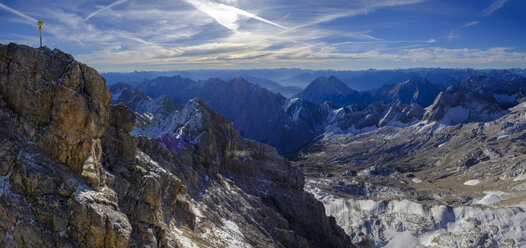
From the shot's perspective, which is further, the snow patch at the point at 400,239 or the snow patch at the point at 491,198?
the snow patch at the point at 491,198

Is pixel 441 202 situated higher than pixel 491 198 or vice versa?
pixel 491 198

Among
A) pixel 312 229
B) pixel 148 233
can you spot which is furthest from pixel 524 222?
pixel 148 233

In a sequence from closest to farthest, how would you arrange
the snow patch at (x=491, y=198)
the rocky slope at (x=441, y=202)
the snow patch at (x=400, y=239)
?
the rocky slope at (x=441, y=202), the snow patch at (x=400, y=239), the snow patch at (x=491, y=198)

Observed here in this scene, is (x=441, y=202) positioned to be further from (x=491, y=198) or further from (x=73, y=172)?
(x=73, y=172)

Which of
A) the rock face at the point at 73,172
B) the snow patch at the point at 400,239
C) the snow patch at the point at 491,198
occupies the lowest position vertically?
the snow patch at the point at 400,239

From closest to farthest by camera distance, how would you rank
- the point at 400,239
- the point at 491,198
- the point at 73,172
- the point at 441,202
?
the point at 73,172
the point at 400,239
the point at 491,198
the point at 441,202

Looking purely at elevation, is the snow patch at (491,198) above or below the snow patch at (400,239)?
above

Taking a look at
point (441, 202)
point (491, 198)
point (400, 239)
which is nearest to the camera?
point (400, 239)

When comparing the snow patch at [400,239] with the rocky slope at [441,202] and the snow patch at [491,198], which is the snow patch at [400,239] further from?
the snow patch at [491,198]

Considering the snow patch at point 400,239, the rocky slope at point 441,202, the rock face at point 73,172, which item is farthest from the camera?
the snow patch at point 400,239

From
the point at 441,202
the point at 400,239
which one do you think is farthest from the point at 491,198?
the point at 400,239

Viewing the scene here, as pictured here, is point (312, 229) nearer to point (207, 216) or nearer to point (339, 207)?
point (207, 216)

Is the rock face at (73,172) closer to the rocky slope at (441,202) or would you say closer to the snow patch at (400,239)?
the snow patch at (400,239)

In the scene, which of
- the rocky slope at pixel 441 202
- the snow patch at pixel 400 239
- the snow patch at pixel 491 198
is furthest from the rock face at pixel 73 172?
the snow patch at pixel 491 198
